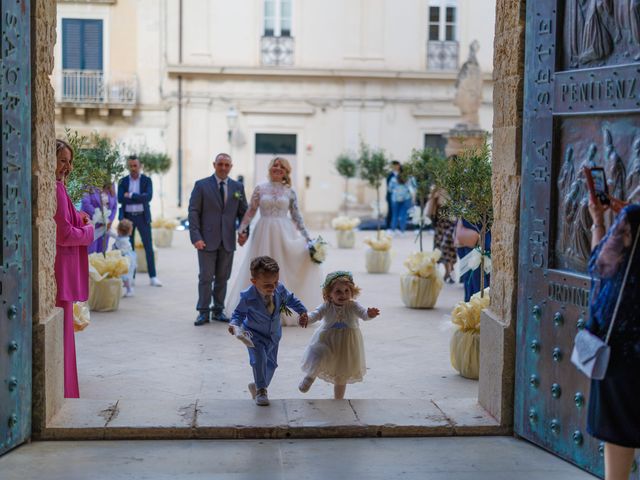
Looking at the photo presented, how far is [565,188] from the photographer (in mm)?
5707

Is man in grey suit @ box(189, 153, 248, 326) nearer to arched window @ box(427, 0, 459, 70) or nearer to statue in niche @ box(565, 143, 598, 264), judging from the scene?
statue in niche @ box(565, 143, 598, 264)

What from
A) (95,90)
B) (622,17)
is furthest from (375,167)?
(622,17)

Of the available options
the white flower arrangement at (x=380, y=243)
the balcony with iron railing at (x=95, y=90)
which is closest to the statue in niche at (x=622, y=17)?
the white flower arrangement at (x=380, y=243)

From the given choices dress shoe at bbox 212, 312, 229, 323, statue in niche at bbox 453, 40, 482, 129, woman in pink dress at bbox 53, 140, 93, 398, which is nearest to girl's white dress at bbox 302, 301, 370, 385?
woman in pink dress at bbox 53, 140, 93, 398

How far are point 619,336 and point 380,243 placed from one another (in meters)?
12.7

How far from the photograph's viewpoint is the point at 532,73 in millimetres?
6074

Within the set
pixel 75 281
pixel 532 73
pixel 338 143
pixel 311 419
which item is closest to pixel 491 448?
pixel 311 419

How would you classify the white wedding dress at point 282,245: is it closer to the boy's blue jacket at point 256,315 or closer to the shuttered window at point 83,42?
the boy's blue jacket at point 256,315

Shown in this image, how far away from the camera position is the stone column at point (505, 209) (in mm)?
6266

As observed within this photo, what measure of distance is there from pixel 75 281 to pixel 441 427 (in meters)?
2.59

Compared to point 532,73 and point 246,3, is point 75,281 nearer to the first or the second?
point 532,73

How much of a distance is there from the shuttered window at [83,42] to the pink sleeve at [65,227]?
26192 millimetres

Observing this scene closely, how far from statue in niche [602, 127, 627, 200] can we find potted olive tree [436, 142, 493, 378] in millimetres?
3380

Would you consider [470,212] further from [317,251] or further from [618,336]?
[618,336]
